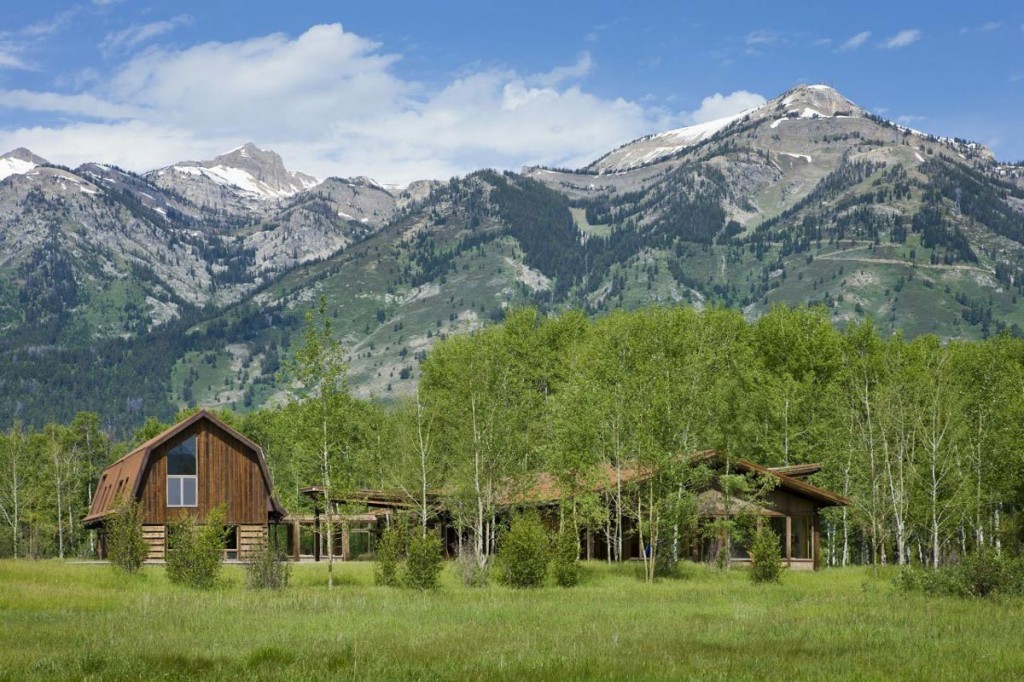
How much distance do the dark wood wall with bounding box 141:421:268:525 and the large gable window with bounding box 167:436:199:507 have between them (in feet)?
0.90

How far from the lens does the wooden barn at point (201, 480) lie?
68.9 m

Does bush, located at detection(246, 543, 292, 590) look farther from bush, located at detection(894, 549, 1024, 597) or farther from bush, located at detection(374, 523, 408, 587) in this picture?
bush, located at detection(894, 549, 1024, 597)

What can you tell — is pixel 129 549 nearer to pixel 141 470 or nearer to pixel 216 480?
pixel 141 470

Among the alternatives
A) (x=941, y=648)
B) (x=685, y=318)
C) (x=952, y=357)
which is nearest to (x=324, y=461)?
(x=941, y=648)

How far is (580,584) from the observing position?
44.3m

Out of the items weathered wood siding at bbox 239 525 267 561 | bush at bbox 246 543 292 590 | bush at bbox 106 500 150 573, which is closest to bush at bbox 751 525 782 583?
bush at bbox 246 543 292 590

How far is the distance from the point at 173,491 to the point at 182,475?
118 cm

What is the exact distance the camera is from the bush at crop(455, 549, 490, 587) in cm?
4244

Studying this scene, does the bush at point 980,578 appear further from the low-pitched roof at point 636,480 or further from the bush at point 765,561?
the low-pitched roof at point 636,480

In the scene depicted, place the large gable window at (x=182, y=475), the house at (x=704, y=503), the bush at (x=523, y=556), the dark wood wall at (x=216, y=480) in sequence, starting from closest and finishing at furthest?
the bush at (x=523, y=556) → the house at (x=704, y=503) → the dark wood wall at (x=216, y=480) → the large gable window at (x=182, y=475)

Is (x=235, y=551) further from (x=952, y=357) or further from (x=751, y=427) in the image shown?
(x=952, y=357)

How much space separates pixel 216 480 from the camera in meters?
70.6

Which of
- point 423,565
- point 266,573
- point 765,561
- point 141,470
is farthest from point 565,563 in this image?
point 141,470

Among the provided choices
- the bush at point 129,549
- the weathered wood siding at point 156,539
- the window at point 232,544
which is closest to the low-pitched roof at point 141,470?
the window at point 232,544
